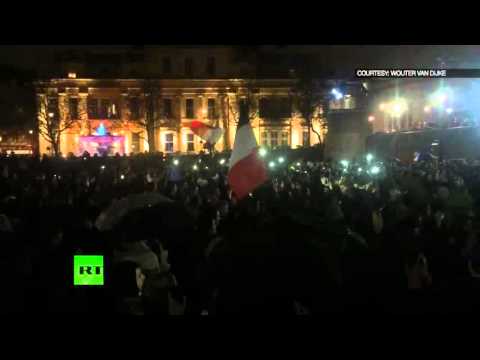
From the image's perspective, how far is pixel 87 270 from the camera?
6.05 metres

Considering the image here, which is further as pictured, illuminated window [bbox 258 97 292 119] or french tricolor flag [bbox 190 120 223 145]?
illuminated window [bbox 258 97 292 119]

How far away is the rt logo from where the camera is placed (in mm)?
5898

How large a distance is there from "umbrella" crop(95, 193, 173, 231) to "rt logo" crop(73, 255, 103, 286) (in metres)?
0.36

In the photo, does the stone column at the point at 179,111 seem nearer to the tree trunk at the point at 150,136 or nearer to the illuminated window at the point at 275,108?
the tree trunk at the point at 150,136

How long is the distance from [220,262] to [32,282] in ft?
6.33

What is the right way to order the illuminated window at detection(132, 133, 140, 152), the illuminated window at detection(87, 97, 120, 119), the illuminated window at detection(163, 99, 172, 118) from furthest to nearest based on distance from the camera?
the illuminated window at detection(132, 133, 140, 152), the illuminated window at detection(163, 99, 172, 118), the illuminated window at detection(87, 97, 120, 119)

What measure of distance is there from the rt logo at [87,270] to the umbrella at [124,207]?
0.36m

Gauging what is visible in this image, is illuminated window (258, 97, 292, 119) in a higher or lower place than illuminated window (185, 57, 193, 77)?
lower

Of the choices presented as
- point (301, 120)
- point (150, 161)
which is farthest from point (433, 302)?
point (301, 120)

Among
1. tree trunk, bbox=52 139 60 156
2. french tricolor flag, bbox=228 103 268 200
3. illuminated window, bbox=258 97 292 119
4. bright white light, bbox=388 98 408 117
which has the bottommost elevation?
french tricolor flag, bbox=228 103 268 200

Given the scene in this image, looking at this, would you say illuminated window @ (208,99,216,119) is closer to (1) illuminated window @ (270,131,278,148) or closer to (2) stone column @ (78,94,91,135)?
(1) illuminated window @ (270,131,278,148)

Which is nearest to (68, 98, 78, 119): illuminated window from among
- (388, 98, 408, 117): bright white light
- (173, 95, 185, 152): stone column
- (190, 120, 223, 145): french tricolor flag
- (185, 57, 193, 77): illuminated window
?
(173, 95, 185, 152): stone column

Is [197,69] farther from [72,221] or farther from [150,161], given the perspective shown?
[72,221]

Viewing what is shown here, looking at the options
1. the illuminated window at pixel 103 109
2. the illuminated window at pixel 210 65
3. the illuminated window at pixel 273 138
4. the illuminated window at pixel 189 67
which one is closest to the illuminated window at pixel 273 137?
the illuminated window at pixel 273 138
